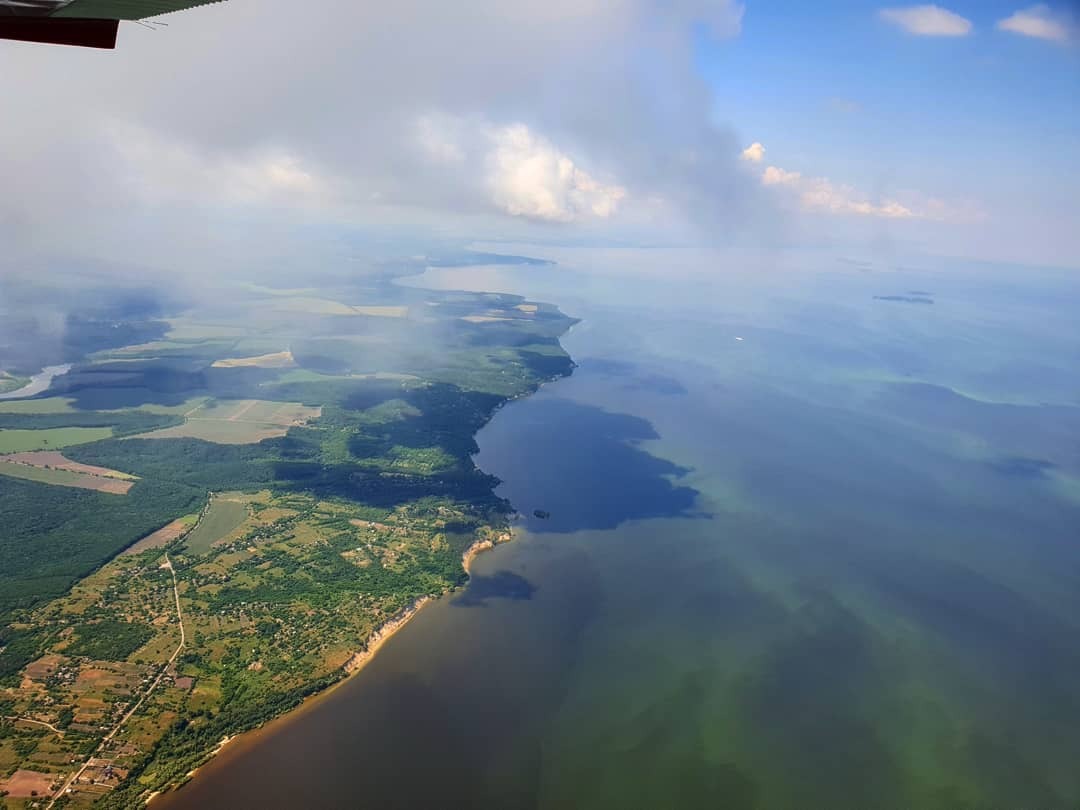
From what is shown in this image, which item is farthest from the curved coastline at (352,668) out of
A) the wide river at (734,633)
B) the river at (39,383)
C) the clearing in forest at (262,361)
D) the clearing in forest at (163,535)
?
the river at (39,383)

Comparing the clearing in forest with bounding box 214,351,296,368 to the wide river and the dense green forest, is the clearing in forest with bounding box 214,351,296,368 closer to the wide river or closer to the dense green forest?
the wide river

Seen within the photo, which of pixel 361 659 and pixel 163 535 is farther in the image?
pixel 163 535

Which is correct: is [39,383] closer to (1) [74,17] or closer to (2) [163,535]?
(2) [163,535]

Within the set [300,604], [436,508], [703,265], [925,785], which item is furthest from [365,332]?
[703,265]

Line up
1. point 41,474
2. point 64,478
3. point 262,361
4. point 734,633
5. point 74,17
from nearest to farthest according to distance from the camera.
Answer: point 74,17, point 734,633, point 64,478, point 41,474, point 262,361

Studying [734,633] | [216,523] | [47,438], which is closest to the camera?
[734,633]

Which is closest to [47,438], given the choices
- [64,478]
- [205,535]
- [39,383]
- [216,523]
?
[64,478]

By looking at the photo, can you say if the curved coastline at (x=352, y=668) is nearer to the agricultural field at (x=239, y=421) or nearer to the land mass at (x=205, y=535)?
the land mass at (x=205, y=535)

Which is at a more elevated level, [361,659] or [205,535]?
[205,535]
